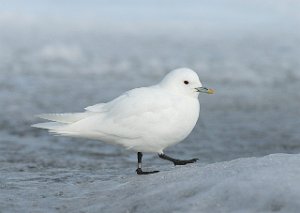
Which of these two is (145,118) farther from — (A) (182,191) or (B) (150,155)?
(B) (150,155)

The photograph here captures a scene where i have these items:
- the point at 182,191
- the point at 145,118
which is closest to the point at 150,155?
the point at 145,118

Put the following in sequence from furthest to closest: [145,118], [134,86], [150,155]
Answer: [134,86] < [150,155] < [145,118]

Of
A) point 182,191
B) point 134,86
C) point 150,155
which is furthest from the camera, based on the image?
point 134,86

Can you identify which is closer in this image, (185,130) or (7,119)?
(185,130)

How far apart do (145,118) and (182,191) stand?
1.24 meters

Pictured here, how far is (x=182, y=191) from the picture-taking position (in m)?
3.56

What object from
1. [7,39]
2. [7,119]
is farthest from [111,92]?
[7,39]

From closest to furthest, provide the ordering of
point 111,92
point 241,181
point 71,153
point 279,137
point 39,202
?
point 241,181 → point 39,202 → point 71,153 → point 279,137 → point 111,92

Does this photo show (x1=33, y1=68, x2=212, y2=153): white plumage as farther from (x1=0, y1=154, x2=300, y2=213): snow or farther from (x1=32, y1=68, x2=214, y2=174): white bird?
(x1=0, y1=154, x2=300, y2=213): snow

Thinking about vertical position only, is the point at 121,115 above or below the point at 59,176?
above

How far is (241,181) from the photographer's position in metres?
3.42

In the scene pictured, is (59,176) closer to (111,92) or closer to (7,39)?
(111,92)

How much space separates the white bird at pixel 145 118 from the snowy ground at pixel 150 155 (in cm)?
25

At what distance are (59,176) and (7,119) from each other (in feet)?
13.6
